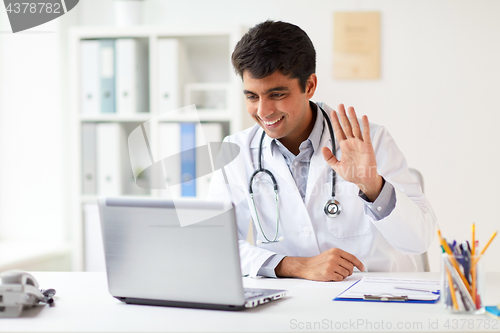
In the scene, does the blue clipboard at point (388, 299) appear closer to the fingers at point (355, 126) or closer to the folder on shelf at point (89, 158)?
the fingers at point (355, 126)

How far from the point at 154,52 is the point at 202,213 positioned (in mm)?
1681

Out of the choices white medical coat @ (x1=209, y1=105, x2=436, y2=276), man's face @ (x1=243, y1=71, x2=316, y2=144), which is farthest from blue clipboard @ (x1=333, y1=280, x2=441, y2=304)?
man's face @ (x1=243, y1=71, x2=316, y2=144)

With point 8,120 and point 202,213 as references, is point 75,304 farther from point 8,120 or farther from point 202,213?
point 8,120

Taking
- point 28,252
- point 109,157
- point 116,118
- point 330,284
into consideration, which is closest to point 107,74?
point 116,118

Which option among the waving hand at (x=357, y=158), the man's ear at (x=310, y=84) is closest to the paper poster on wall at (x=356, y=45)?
the man's ear at (x=310, y=84)

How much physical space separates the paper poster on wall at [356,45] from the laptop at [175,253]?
1716 millimetres

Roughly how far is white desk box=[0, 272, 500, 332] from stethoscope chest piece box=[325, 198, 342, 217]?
1.46 feet

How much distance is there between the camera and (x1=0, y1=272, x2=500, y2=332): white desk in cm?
86

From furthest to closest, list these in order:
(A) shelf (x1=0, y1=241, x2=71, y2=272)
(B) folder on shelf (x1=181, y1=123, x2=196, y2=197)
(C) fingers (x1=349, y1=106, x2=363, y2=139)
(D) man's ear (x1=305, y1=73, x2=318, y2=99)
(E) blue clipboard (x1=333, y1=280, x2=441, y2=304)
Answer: (B) folder on shelf (x1=181, y1=123, x2=196, y2=197), (A) shelf (x1=0, y1=241, x2=71, y2=272), (D) man's ear (x1=305, y1=73, x2=318, y2=99), (C) fingers (x1=349, y1=106, x2=363, y2=139), (E) blue clipboard (x1=333, y1=280, x2=441, y2=304)

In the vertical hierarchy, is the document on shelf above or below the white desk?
below

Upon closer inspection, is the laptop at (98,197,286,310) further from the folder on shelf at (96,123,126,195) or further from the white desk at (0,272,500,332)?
the folder on shelf at (96,123,126,195)

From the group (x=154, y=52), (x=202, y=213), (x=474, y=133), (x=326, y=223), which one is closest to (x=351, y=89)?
(x=474, y=133)

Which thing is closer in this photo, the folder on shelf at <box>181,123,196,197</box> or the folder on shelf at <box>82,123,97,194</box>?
the folder on shelf at <box>181,123,196,197</box>

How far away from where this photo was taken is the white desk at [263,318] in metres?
0.86
